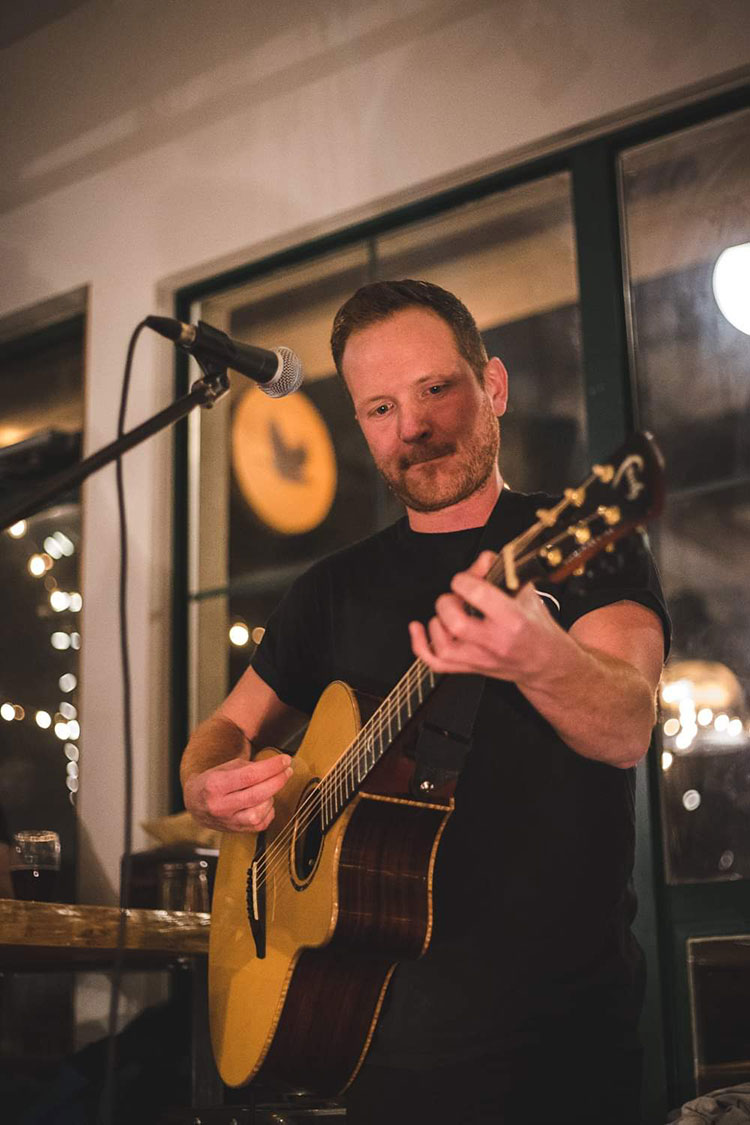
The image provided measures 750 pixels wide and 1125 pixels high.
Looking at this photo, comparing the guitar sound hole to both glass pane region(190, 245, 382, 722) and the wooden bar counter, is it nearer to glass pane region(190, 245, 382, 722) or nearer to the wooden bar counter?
the wooden bar counter

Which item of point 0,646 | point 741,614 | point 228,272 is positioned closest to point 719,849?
point 741,614

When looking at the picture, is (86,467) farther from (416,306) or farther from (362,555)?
(416,306)

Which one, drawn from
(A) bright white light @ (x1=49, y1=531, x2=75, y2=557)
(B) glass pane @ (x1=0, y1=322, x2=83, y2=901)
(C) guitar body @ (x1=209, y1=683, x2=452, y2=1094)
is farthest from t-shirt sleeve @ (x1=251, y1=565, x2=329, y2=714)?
(A) bright white light @ (x1=49, y1=531, x2=75, y2=557)

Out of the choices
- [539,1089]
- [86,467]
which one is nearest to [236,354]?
[86,467]

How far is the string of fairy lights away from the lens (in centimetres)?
387

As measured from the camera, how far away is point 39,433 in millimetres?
4043

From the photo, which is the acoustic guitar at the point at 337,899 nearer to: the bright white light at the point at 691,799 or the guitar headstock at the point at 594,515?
the guitar headstock at the point at 594,515

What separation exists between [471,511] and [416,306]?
40 cm

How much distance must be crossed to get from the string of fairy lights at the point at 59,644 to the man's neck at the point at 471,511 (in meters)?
2.08

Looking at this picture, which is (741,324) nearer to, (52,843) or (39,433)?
(52,843)

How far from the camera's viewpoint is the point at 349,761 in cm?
169

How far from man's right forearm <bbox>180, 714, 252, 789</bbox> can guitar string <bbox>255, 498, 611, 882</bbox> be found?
0.22 metres

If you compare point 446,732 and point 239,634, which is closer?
point 446,732

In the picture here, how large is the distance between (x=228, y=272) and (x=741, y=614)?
201 cm
